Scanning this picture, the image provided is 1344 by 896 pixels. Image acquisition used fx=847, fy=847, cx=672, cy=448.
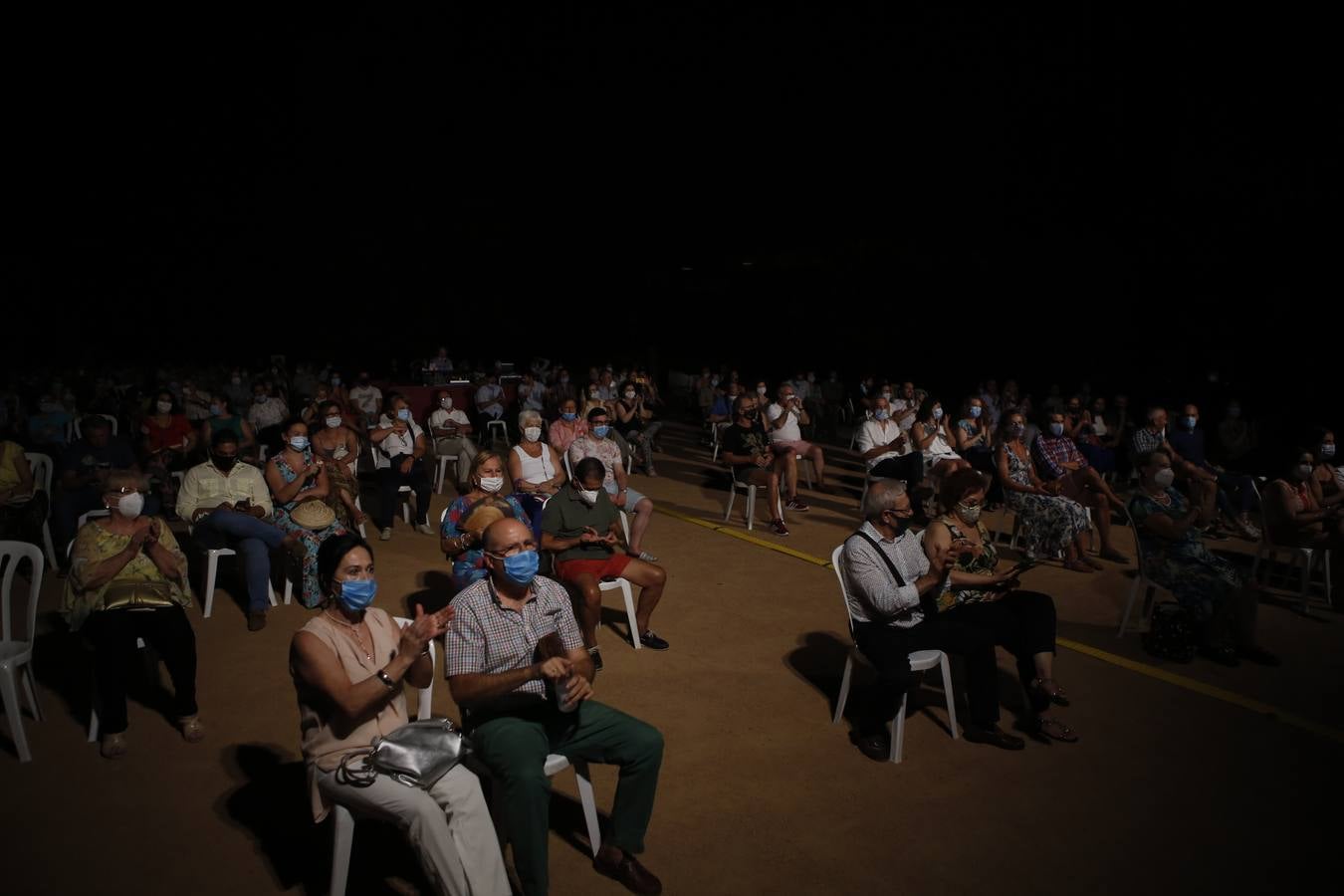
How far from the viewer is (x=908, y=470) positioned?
30.7 ft

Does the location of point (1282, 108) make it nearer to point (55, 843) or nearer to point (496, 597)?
point (496, 597)

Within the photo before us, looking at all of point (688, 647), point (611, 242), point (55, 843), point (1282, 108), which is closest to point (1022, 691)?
point (688, 647)

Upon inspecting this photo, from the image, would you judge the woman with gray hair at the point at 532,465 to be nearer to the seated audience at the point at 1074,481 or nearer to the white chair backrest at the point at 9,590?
the white chair backrest at the point at 9,590

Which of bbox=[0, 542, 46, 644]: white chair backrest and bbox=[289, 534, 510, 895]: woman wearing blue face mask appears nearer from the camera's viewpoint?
bbox=[289, 534, 510, 895]: woman wearing blue face mask

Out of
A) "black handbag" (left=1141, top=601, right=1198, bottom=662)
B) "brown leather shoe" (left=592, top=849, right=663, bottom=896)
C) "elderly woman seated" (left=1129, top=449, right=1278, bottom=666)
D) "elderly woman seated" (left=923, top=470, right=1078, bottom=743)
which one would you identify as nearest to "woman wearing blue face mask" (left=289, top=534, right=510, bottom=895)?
"brown leather shoe" (left=592, top=849, right=663, bottom=896)

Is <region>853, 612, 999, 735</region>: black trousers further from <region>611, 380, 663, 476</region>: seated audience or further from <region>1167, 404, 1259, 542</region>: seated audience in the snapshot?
<region>611, 380, 663, 476</region>: seated audience

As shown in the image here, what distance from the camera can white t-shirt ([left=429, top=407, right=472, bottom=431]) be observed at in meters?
11.1

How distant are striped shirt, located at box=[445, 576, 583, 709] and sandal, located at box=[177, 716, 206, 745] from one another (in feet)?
6.64

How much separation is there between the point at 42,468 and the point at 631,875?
23.8 ft

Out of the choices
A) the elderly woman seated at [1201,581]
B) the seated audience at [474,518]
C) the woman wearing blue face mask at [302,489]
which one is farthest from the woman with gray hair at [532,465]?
the elderly woman seated at [1201,581]

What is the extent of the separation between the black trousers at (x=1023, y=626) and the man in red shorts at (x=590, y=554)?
6.43ft

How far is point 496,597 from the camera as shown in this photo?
3.37 metres

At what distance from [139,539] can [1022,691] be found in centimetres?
511

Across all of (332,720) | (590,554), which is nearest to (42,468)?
(590,554)
